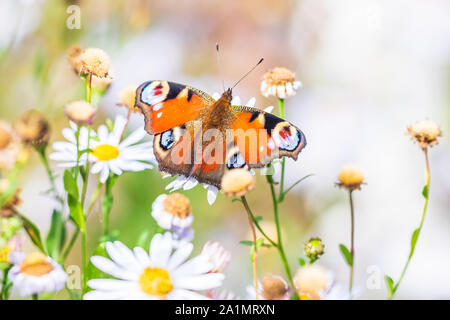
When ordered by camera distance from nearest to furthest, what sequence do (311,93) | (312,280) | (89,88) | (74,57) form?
1. (312,280)
2. (89,88)
3. (74,57)
4. (311,93)

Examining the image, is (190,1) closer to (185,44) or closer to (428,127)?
(185,44)

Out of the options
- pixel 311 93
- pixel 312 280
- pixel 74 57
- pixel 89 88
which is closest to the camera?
pixel 312 280

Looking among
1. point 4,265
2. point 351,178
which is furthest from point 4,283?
point 351,178

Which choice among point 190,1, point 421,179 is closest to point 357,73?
point 421,179

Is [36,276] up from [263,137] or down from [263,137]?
down

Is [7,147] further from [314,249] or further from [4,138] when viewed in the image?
[314,249]

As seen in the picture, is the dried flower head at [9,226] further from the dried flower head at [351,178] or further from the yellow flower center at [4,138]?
the dried flower head at [351,178]

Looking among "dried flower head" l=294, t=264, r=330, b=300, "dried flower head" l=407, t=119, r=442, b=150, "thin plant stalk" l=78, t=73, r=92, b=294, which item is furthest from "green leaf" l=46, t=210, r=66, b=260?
"dried flower head" l=407, t=119, r=442, b=150
